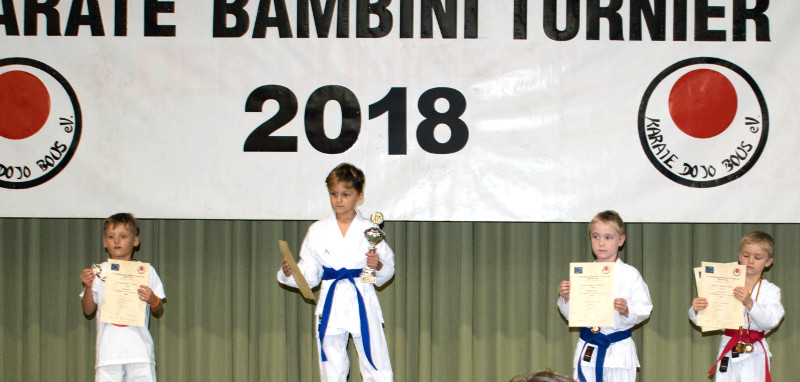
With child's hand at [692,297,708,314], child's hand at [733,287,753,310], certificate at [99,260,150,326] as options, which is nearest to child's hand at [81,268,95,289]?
certificate at [99,260,150,326]

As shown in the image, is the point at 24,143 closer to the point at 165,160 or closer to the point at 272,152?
the point at 165,160

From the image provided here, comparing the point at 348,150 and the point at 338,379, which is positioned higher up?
the point at 348,150

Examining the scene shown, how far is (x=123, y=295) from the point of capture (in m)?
3.74

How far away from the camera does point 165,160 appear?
4449 millimetres

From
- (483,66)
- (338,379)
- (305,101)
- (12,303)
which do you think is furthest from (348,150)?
(12,303)

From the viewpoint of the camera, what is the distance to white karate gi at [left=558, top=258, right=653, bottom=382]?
3.51 meters

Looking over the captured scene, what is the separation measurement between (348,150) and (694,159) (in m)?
2.06

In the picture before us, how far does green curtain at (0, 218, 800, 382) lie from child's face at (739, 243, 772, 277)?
41.7 inches

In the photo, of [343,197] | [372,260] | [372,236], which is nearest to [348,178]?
[343,197]

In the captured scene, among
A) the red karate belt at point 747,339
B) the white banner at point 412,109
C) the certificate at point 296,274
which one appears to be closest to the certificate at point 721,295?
the red karate belt at point 747,339

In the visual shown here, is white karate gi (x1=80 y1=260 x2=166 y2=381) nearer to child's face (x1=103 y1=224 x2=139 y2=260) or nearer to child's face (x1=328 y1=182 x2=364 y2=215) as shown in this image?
child's face (x1=103 y1=224 x2=139 y2=260)

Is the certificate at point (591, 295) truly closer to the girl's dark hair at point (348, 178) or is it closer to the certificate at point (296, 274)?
the girl's dark hair at point (348, 178)

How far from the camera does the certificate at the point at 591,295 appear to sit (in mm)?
3455

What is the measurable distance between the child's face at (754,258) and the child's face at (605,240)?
630mm
